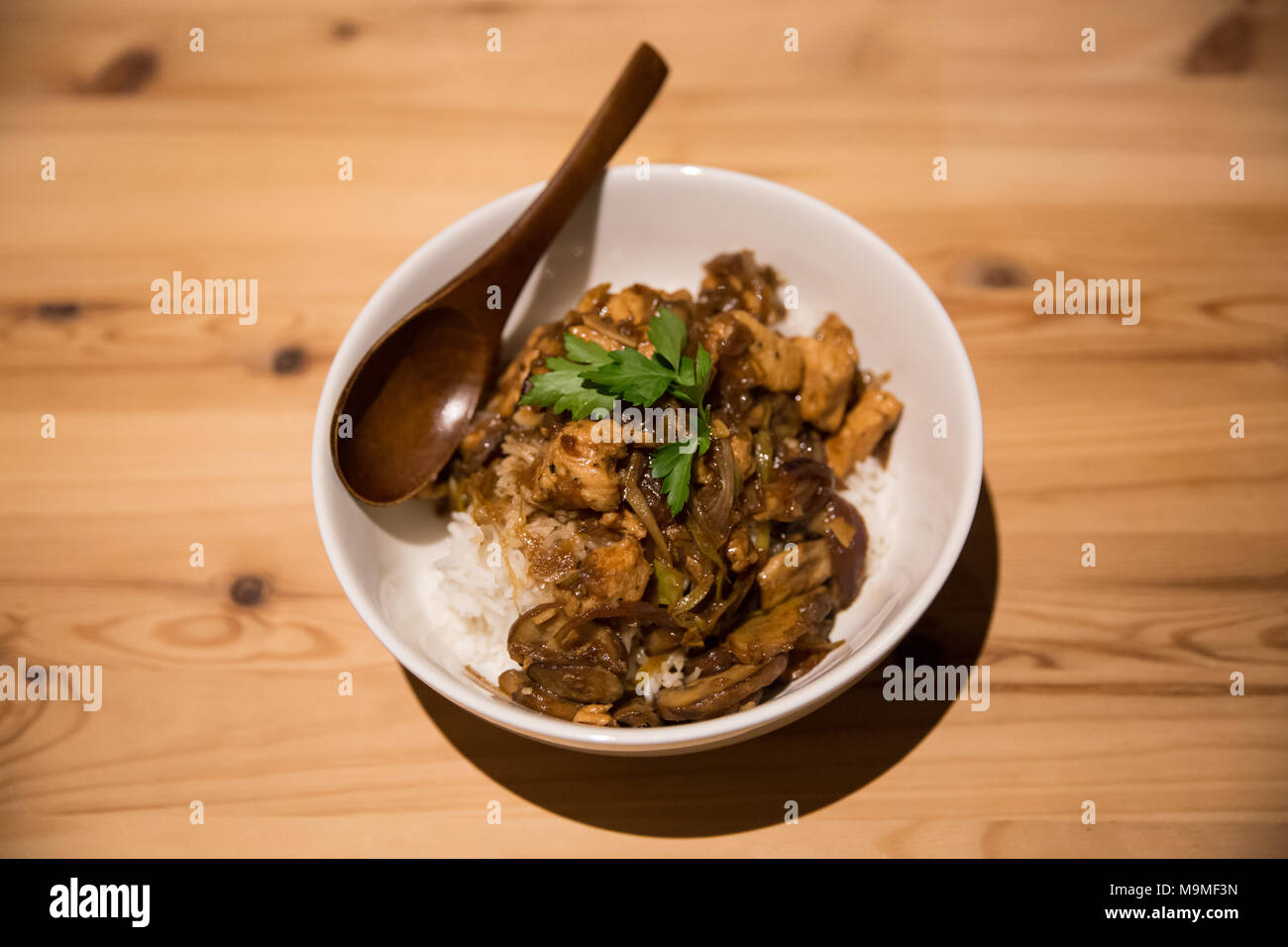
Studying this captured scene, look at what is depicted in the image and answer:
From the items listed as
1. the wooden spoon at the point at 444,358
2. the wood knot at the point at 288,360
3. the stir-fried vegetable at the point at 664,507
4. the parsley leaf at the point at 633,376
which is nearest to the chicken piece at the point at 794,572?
the stir-fried vegetable at the point at 664,507

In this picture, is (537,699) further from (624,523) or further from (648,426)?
(648,426)

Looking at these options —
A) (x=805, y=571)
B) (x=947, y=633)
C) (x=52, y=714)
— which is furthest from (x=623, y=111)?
(x=52, y=714)

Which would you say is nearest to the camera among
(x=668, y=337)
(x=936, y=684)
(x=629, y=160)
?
(x=668, y=337)

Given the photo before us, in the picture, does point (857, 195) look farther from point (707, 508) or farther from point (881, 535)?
point (707, 508)

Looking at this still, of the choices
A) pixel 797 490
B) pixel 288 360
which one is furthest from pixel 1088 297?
pixel 288 360
